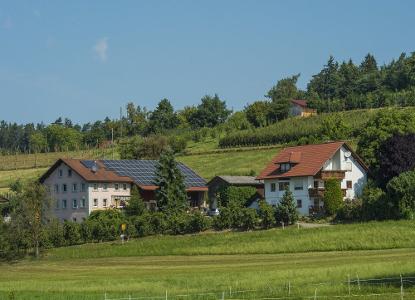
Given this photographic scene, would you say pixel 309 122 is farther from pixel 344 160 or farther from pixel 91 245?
pixel 91 245

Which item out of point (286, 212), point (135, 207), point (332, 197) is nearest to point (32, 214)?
point (135, 207)

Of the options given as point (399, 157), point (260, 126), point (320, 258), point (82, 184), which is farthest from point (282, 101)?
point (320, 258)

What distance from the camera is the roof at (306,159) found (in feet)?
280

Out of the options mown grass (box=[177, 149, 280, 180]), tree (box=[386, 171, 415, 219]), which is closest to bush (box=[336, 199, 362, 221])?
tree (box=[386, 171, 415, 219])

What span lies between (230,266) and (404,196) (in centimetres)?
2354

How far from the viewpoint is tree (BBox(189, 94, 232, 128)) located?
194000mm

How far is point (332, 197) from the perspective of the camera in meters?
79.9

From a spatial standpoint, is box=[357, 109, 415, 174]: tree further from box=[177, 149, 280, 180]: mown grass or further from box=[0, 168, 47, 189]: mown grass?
box=[0, 168, 47, 189]: mown grass

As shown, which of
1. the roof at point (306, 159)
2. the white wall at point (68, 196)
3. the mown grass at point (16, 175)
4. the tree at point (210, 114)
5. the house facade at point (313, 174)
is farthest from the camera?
the tree at point (210, 114)

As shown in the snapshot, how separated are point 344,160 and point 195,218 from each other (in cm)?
2057

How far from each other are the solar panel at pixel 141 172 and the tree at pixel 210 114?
8652 centimetres

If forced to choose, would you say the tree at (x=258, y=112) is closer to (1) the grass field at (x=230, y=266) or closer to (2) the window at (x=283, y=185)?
(2) the window at (x=283, y=185)

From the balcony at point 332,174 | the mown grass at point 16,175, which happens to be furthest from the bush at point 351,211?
the mown grass at point 16,175

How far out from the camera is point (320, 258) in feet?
180
